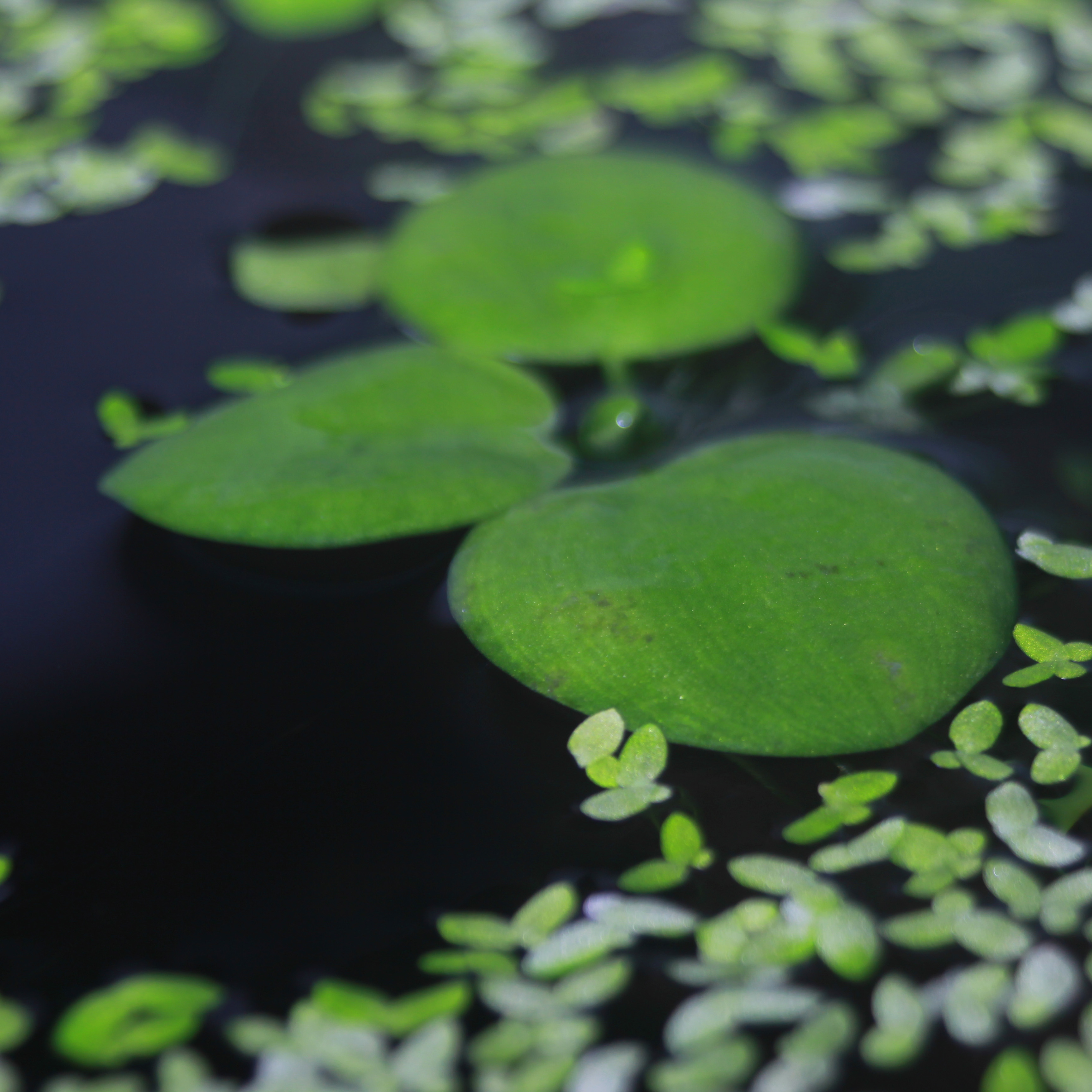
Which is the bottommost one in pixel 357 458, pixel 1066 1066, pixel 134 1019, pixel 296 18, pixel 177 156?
pixel 1066 1066

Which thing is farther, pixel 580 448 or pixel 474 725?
pixel 580 448

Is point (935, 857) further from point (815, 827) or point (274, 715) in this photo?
point (274, 715)

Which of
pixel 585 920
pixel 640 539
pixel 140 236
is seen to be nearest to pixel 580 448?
pixel 640 539

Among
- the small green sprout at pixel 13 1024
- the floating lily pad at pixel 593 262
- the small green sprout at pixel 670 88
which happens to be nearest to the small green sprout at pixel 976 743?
the floating lily pad at pixel 593 262

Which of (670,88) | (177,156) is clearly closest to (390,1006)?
(177,156)

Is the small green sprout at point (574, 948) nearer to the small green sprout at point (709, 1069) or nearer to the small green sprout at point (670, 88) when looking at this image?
the small green sprout at point (709, 1069)

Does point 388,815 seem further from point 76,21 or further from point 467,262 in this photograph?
point 76,21
